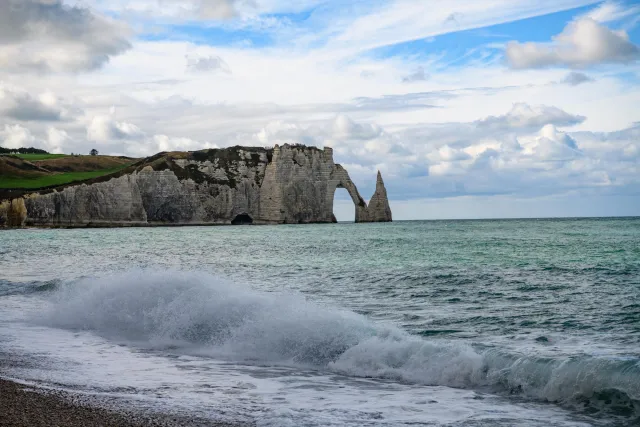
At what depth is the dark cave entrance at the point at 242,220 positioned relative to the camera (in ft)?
395

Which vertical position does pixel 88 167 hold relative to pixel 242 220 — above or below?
above

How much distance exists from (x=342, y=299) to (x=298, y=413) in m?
11.5

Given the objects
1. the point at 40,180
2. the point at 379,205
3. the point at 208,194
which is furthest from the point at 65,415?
the point at 40,180

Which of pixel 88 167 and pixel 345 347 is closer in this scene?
pixel 345 347

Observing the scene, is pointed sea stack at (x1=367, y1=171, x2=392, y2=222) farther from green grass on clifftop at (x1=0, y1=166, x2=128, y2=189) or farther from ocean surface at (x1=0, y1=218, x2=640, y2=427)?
ocean surface at (x1=0, y1=218, x2=640, y2=427)

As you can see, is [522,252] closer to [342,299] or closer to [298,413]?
[342,299]

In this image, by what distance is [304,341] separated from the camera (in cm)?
1223

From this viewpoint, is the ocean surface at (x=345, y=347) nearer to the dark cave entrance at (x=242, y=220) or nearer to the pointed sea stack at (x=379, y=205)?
the dark cave entrance at (x=242, y=220)

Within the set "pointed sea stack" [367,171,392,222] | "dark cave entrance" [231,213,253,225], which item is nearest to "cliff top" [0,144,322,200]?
"dark cave entrance" [231,213,253,225]

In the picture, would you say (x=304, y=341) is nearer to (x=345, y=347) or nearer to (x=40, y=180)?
(x=345, y=347)

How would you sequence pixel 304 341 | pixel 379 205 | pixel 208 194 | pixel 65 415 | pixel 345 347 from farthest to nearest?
1. pixel 379 205
2. pixel 208 194
3. pixel 304 341
4. pixel 345 347
5. pixel 65 415

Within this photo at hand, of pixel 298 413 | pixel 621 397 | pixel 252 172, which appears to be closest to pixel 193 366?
pixel 298 413

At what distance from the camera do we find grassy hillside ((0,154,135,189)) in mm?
129625

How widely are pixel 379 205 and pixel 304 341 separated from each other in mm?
117745
